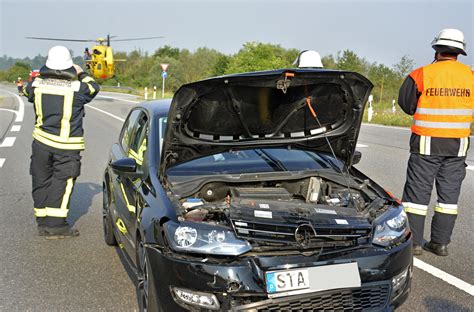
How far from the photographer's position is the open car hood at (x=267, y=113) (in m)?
3.90

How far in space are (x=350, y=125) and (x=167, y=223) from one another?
5.99 ft

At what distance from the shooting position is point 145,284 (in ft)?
11.6

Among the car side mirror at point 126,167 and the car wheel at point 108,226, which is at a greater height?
the car side mirror at point 126,167

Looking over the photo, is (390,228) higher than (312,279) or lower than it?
higher

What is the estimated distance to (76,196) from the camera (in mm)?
7980

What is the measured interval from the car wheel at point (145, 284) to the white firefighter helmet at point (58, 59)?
2961mm

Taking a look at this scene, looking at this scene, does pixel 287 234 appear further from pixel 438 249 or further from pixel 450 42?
pixel 450 42

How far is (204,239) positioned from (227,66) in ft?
177

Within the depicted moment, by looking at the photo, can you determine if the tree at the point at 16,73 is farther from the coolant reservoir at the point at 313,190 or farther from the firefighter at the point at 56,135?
the coolant reservoir at the point at 313,190

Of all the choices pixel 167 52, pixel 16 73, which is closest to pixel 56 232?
pixel 167 52

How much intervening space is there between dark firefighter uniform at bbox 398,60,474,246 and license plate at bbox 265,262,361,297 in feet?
7.68

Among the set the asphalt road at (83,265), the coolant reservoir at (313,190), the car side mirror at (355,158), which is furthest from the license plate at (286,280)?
the car side mirror at (355,158)

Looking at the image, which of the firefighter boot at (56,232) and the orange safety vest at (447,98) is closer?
the orange safety vest at (447,98)

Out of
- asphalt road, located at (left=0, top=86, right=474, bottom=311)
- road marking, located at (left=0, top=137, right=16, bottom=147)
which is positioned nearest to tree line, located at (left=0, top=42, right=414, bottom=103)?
road marking, located at (left=0, top=137, right=16, bottom=147)
